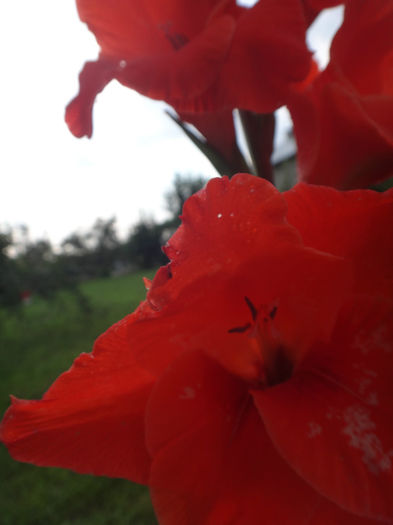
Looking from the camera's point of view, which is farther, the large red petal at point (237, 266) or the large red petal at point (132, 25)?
the large red petal at point (132, 25)

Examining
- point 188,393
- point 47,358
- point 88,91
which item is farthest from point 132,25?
point 47,358

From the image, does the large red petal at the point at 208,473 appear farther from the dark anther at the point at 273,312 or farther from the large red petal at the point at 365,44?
the large red petal at the point at 365,44

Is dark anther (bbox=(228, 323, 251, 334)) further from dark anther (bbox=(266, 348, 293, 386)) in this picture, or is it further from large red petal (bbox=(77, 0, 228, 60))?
large red petal (bbox=(77, 0, 228, 60))

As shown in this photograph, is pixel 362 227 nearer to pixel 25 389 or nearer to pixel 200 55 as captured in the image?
pixel 200 55

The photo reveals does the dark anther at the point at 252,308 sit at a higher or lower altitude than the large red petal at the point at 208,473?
higher

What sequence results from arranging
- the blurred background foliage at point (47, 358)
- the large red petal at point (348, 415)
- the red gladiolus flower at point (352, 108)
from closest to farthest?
the large red petal at point (348, 415) < the red gladiolus flower at point (352, 108) < the blurred background foliage at point (47, 358)

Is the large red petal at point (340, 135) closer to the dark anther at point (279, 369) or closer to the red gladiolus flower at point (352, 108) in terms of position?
the red gladiolus flower at point (352, 108)

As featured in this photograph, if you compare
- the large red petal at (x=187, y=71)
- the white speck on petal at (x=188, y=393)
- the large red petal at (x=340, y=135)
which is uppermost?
the large red petal at (x=187, y=71)

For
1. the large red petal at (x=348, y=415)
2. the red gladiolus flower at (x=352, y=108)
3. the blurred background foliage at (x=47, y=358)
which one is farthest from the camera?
the blurred background foliage at (x=47, y=358)

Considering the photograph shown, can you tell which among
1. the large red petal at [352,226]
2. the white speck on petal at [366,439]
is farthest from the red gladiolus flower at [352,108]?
the white speck on petal at [366,439]

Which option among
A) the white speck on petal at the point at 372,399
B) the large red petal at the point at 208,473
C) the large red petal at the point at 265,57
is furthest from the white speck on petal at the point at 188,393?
the large red petal at the point at 265,57
